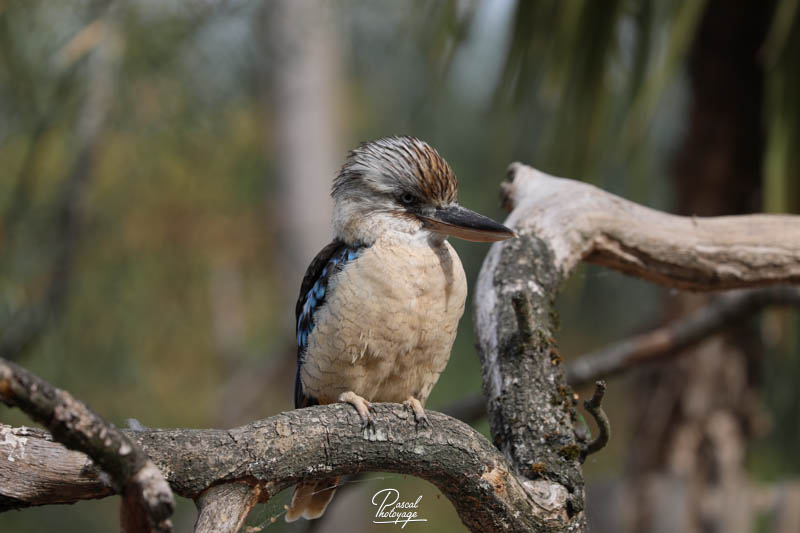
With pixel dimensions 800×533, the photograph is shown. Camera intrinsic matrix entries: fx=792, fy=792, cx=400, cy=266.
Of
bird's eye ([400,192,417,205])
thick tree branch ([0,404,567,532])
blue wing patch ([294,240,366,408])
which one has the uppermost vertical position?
bird's eye ([400,192,417,205])

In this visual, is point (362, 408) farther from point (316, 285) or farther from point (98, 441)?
point (98, 441)

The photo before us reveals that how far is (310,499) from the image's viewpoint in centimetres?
183

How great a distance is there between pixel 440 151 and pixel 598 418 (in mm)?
2936

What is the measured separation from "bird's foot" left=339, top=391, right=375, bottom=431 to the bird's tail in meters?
0.26

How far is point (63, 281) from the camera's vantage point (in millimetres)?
3543

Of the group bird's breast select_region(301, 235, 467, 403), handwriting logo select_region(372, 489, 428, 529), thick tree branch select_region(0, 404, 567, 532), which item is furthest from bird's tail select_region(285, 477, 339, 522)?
thick tree branch select_region(0, 404, 567, 532)

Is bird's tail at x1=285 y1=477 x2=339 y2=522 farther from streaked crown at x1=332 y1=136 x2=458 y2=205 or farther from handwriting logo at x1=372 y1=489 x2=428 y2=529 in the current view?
streaked crown at x1=332 y1=136 x2=458 y2=205

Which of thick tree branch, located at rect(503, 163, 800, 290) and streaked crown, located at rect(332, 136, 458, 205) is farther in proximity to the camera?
thick tree branch, located at rect(503, 163, 800, 290)

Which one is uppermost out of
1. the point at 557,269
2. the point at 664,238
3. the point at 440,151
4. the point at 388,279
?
the point at 440,151

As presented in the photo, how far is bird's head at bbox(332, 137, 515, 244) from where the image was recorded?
5.45 feet

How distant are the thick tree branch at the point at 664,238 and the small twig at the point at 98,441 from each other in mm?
1301

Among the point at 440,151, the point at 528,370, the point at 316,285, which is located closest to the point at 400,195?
the point at 316,285

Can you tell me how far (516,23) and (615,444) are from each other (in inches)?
203

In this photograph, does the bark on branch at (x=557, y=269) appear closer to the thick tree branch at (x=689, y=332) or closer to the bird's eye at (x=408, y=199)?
the bird's eye at (x=408, y=199)
